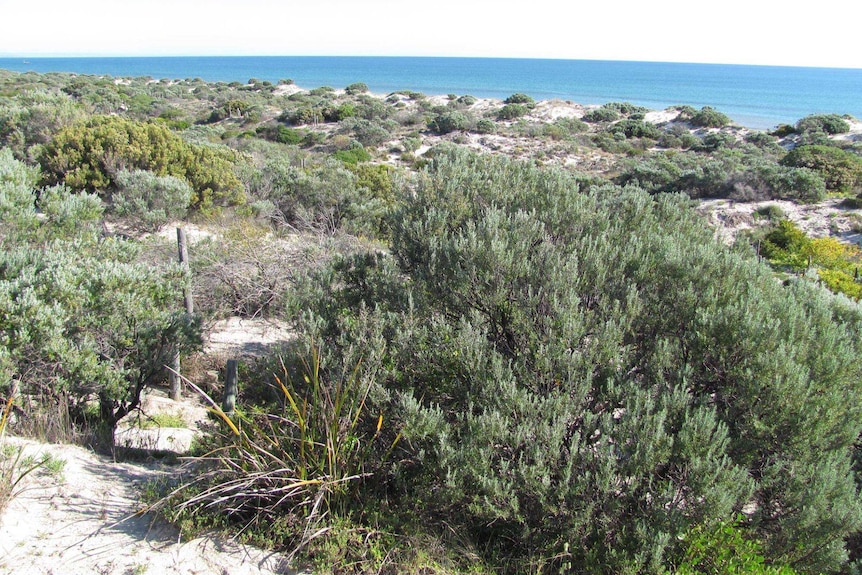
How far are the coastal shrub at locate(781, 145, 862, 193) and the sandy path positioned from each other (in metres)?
26.8

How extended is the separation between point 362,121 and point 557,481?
1319 inches

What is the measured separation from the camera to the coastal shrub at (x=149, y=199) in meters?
12.2

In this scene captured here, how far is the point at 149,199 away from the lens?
12641 mm

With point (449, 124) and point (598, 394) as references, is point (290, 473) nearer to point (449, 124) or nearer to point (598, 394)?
point (598, 394)

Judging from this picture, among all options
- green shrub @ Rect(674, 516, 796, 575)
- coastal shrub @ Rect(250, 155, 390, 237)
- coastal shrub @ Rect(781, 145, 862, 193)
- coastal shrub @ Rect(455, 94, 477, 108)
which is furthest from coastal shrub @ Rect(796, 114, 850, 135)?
green shrub @ Rect(674, 516, 796, 575)

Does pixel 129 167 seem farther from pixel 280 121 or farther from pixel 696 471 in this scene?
pixel 280 121

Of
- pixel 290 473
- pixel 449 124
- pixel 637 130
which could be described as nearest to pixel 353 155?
pixel 449 124

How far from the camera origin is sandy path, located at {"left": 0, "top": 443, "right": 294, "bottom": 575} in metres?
3.56

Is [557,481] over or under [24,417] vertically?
over

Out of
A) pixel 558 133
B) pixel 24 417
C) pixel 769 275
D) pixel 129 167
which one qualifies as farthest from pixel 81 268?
pixel 558 133

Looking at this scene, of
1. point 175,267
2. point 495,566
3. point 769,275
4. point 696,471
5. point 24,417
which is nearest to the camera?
point 696,471

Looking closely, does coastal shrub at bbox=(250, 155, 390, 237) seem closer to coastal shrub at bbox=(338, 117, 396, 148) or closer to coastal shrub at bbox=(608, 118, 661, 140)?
coastal shrub at bbox=(338, 117, 396, 148)

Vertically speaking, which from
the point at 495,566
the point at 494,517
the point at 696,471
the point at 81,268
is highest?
the point at 81,268

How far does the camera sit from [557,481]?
12.9ft
